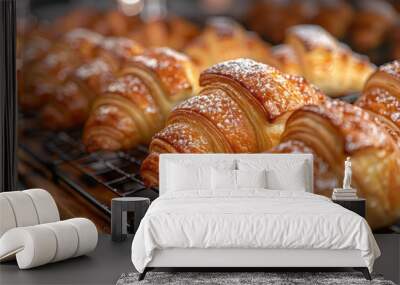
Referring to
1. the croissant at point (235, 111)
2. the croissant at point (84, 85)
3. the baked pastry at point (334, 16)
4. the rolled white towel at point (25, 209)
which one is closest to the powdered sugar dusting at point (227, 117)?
the croissant at point (235, 111)

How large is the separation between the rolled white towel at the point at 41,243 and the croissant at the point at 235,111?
1.17 metres

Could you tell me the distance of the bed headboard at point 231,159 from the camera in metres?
5.06

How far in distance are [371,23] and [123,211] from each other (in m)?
2.41

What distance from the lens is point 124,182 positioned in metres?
5.36

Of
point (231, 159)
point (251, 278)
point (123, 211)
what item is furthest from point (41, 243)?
point (231, 159)

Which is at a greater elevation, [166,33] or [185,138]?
[166,33]

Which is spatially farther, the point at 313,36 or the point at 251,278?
the point at 313,36

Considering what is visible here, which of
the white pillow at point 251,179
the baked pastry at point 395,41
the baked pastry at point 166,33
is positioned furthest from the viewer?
the baked pastry at point 166,33

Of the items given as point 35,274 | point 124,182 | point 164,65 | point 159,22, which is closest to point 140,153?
point 124,182

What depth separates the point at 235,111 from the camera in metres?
5.09

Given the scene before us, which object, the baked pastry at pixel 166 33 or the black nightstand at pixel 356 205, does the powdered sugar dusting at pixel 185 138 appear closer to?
the baked pastry at pixel 166 33

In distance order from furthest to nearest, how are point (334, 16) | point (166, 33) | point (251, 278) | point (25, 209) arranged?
point (166, 33) → point (334, 16) → point (25, 209) → point (251, 278)

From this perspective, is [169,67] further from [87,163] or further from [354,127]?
[354,127]

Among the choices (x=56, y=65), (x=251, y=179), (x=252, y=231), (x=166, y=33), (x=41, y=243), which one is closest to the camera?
(x=252, y=231)
